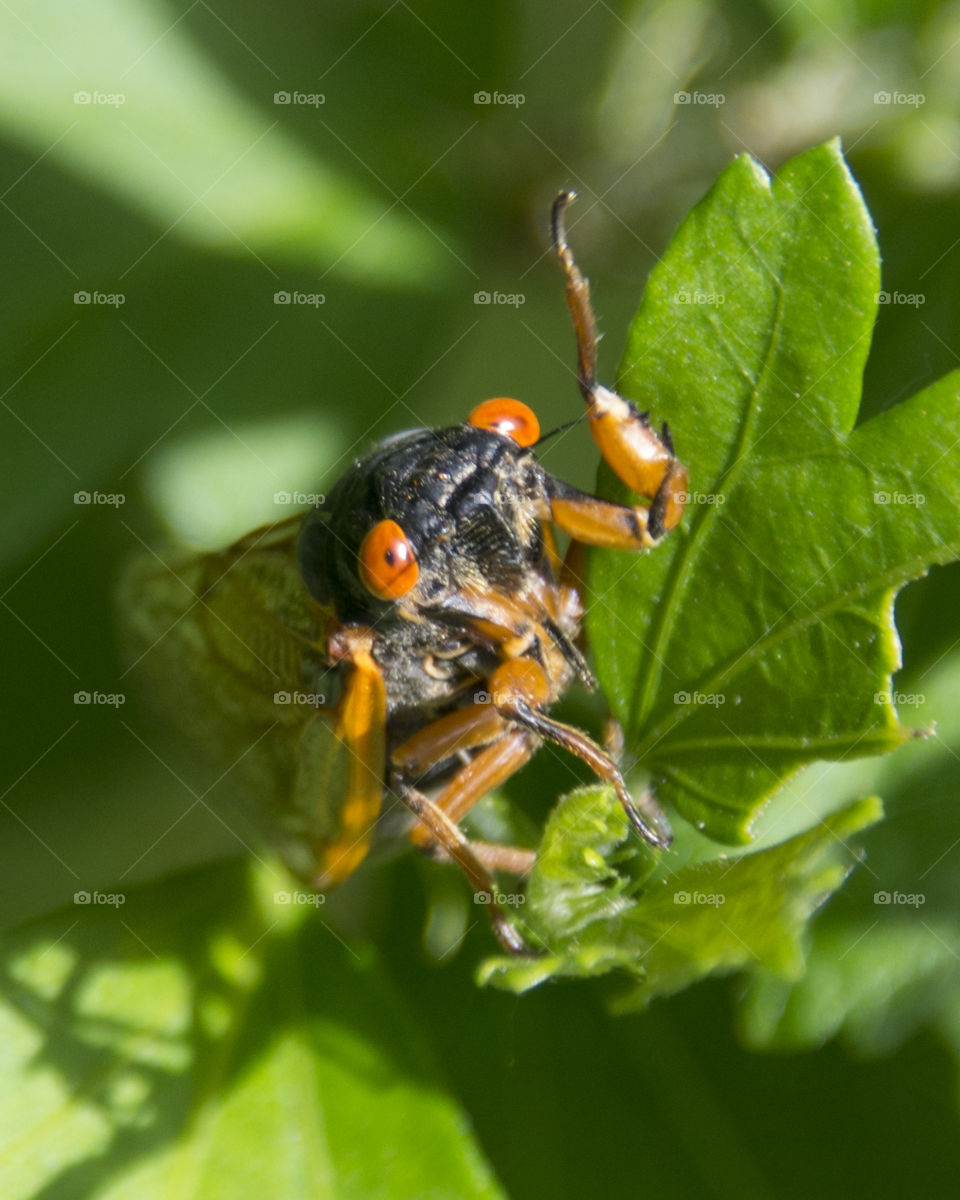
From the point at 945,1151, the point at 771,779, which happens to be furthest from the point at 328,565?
the point at 945,1151

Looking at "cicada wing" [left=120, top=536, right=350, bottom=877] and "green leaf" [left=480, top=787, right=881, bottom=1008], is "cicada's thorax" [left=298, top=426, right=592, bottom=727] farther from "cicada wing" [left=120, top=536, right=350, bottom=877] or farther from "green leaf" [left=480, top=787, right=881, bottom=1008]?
"green leaf" [left=480, top=787, right=881, bottom=1008]

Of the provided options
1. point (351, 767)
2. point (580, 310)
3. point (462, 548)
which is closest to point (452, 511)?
point (462, 548)

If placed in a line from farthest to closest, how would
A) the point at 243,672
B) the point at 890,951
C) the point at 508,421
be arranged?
the point at 243,672
the point at 508,421
the point at 890,951

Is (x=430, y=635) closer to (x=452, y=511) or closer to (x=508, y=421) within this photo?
(x=452, y=511)

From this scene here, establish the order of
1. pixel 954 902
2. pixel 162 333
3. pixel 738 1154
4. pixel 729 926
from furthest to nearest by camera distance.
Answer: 1. pixel 162 333
2. pixel 738 1154
3. pixel 954 902
4. pixel 729 926

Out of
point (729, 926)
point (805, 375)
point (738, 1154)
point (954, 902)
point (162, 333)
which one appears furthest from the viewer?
point (162, 333)

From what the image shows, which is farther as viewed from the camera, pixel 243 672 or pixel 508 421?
pixel 243 672

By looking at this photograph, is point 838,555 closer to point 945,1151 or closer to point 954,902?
point 954,902
